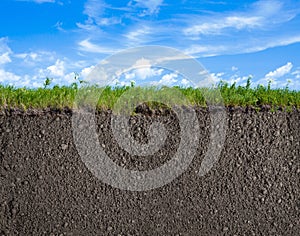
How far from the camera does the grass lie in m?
4.44

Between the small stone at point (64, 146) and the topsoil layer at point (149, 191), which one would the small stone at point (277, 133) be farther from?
the small stone at point (64, 146)

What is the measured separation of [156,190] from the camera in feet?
14.3

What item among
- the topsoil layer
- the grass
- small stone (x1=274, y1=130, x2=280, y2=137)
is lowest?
the topsoil layer

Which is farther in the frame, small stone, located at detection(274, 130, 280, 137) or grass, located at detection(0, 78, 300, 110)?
small stone, located at detection(274, 130, 280, 137)

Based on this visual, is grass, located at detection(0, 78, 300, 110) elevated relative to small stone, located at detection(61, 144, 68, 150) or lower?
elevated

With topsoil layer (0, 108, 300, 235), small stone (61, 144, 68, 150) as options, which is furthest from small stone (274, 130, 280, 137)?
small stone (61, 144, 68, 150)

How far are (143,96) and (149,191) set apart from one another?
3.00 ft

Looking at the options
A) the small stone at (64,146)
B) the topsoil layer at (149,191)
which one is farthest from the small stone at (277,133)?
the small stone at (64,146)

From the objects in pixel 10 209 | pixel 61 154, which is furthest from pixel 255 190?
pixel 10 209

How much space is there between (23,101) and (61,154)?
26.2 inches

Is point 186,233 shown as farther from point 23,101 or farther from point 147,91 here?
point 23,101

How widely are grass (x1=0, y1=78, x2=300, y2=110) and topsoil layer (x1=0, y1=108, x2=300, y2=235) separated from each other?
0.38 ft

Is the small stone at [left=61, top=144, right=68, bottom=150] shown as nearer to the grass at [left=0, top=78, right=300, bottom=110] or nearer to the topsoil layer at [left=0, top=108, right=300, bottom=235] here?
the topsoil layer at [left=0, top=108, right=300, bottom=235]

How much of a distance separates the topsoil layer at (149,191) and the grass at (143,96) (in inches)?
4.6
